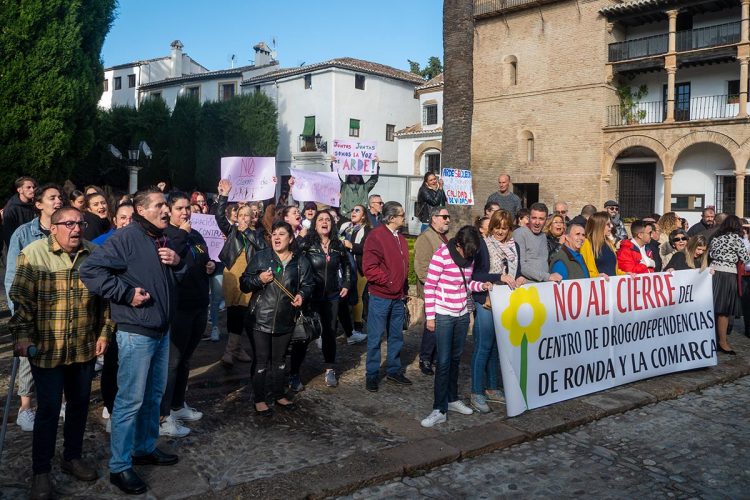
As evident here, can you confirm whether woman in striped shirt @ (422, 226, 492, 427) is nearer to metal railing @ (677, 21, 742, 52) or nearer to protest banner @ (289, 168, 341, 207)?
protest banner @ (289, 168, 341, 207)

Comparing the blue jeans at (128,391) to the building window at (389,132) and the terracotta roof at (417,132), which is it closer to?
the terracotta roof at (417,132)

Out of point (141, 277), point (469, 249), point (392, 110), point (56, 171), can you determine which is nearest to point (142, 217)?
point (141, 277)

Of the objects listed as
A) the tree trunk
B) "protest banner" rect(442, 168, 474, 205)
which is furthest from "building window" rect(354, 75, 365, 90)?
"protest banner" rect(442, 168, 474, 205)

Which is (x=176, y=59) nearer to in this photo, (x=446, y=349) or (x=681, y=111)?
(x=681, y=111)

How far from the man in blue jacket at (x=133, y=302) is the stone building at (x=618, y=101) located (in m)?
28.2

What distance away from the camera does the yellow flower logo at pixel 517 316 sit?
6.01 meters

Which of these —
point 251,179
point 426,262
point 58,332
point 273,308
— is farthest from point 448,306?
point 251,179

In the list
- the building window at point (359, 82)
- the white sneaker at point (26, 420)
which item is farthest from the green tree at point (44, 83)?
the building window at point (359, 82)

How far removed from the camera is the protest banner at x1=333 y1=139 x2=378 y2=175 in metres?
12.9

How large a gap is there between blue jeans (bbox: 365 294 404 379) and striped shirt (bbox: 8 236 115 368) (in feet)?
10.1

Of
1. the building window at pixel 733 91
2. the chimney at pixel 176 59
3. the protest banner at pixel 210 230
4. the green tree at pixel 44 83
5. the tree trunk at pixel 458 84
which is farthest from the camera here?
the chimney at pixel 176 59

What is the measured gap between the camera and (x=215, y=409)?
5906 mm

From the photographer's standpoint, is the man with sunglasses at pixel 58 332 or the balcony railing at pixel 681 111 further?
the balcony railing at pixel 681 111

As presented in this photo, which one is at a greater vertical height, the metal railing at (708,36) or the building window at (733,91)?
the metal railing at (708,36)
